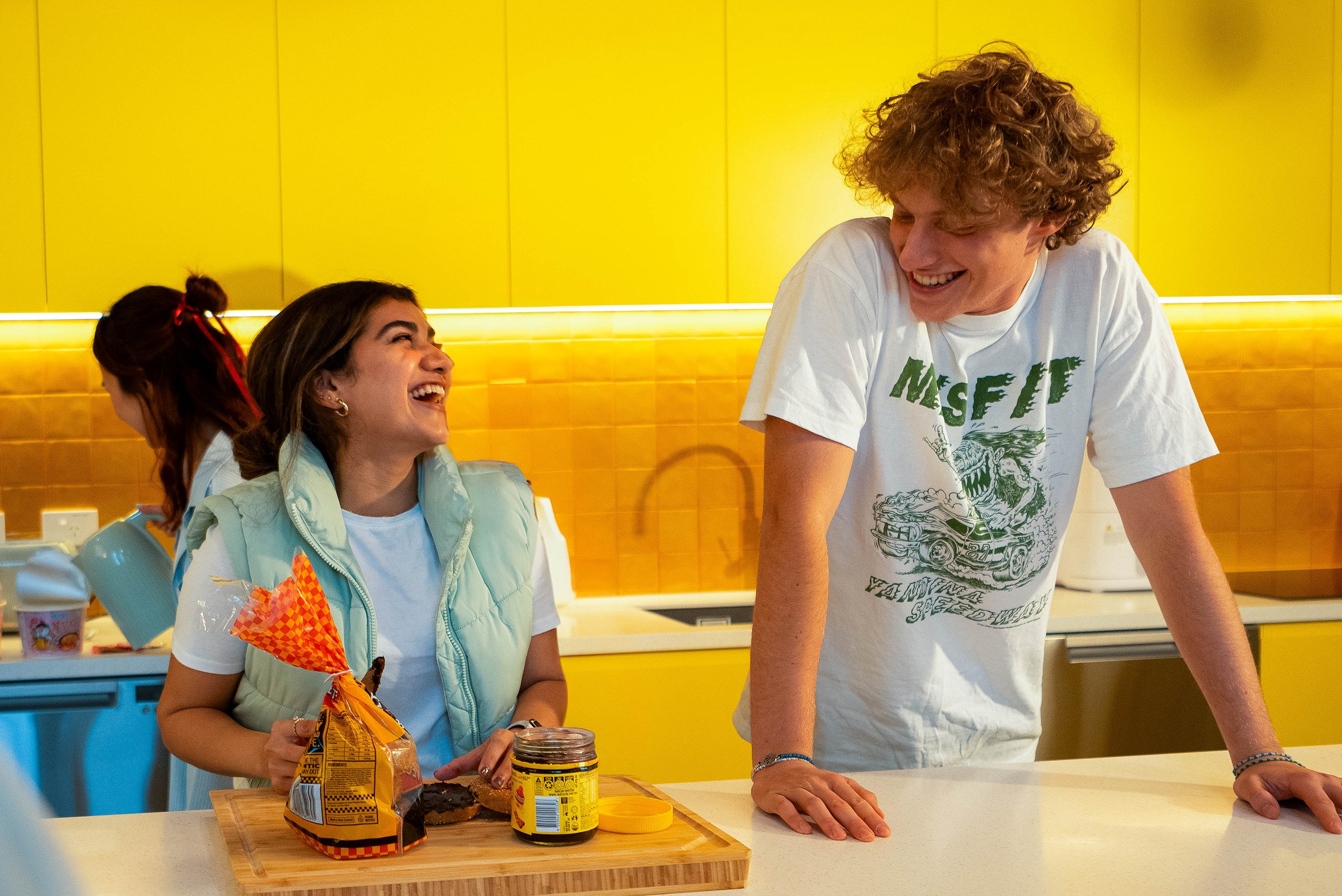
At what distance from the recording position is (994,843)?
103 cm

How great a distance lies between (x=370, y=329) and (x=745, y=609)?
1637 mm

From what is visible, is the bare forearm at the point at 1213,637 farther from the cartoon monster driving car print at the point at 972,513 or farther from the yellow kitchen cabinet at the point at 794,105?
the yellow kitchen cabinet at the point at 794,105

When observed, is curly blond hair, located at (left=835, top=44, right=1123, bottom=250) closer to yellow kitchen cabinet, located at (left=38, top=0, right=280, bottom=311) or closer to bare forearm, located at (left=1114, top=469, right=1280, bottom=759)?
bare forearm, located at (left=1114, top=469, right=1280, bottom=759)

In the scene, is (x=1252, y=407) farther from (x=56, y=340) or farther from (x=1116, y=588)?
(x=56, y=340)

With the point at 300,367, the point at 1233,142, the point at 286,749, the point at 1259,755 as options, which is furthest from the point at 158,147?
the point at 1233,142

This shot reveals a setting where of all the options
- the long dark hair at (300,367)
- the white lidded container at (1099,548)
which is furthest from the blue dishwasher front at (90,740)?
the white lidded container at (1099,548)

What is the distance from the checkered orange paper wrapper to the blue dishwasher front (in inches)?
59.1

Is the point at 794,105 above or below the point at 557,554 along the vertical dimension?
above

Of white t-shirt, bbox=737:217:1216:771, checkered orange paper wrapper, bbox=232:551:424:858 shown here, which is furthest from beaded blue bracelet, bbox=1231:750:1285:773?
checkered orange paper wrapper, bbox=232:551:424:858

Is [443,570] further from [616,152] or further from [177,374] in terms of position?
[616,152]

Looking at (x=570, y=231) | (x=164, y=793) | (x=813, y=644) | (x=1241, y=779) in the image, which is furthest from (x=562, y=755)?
(x=570, y=231)

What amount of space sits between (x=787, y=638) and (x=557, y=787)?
1.04ft

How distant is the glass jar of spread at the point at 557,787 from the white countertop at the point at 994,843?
143mm

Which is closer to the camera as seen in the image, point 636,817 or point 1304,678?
point 636,817
